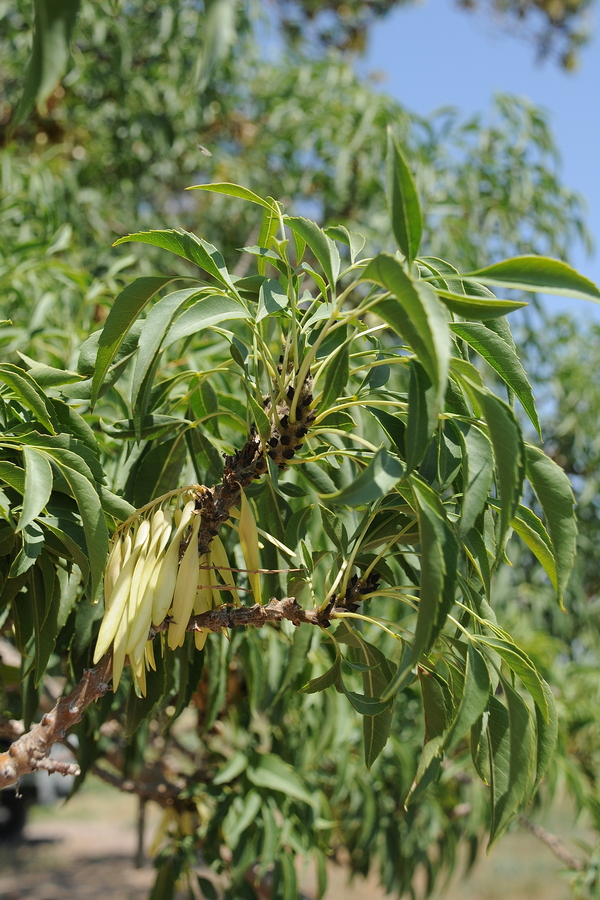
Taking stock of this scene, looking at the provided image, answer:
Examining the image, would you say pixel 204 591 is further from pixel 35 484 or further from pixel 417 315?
pixel 417 315

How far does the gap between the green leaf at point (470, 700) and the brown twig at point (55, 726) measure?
1.12 feet

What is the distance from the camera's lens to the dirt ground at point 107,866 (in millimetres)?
5938

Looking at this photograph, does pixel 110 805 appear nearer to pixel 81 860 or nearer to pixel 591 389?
pixel 81 860

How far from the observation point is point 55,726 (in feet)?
2.48

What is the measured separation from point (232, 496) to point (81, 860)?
737 cm

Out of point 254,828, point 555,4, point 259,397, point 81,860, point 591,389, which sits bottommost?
point 81,860

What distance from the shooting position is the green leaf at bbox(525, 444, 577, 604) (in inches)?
26.3

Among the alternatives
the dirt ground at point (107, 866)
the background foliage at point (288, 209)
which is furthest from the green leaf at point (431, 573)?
the dirt ground at point (107, 866)

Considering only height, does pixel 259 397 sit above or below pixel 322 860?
above

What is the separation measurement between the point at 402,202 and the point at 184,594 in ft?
1.34

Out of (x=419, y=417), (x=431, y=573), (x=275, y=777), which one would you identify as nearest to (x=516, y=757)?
(x=431, y=573)

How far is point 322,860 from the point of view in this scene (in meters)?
1.86

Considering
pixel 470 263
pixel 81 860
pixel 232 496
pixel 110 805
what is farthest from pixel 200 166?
pixel 110 805

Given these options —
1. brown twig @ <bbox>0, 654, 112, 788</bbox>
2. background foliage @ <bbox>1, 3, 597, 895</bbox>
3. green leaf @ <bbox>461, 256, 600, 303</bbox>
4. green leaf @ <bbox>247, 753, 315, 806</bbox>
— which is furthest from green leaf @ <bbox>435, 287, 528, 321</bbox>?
green leaf @ <bbox>247, 753, 315, 806</bbox>
